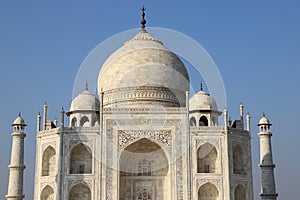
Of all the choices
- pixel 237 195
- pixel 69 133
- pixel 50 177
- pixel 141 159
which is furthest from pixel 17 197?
pixel 237 195

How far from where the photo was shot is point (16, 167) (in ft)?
75.7

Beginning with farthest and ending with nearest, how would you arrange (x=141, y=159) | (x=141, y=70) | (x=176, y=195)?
(x=141, y=70) < (x=141, y=159) < (x=176, y=195)

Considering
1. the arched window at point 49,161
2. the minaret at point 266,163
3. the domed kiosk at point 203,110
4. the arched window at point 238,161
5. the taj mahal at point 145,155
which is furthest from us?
the domed kiosk at point 203,110

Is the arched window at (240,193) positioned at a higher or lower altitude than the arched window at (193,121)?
lower

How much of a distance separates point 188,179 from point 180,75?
6304 mm

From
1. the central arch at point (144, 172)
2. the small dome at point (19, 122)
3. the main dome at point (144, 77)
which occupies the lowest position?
the central arch at point (144, 172)

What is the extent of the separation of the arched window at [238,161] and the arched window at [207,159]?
3.15ft

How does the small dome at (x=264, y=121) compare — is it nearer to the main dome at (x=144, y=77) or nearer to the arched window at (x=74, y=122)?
the main dome at (x=144, y=77)

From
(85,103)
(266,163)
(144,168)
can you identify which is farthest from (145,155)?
(266,163)

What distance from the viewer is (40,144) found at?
2378 centimetres

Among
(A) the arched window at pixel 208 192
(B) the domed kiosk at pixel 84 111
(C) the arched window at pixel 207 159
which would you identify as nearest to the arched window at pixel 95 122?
(B) the domed kiosk at pixel 84 111

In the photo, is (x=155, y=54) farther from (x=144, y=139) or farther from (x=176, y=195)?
(x=176, y=195)

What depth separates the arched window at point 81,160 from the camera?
23422 millimetres

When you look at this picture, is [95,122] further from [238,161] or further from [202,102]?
[238,161]
